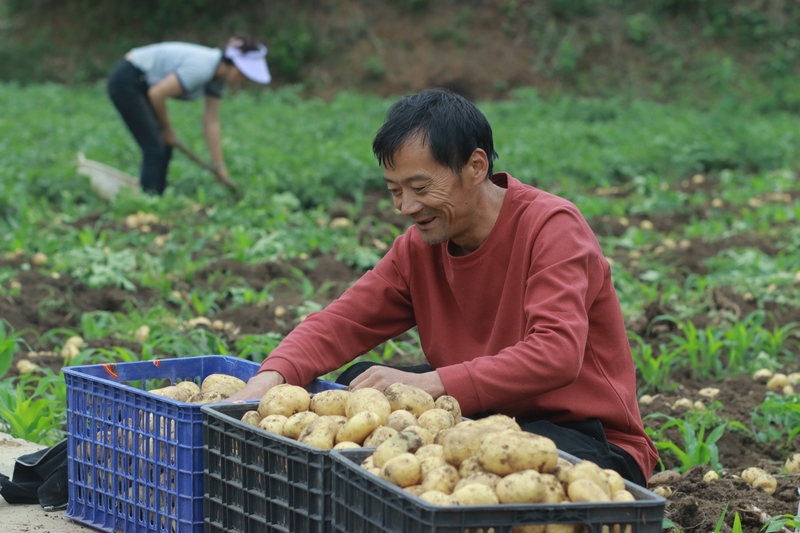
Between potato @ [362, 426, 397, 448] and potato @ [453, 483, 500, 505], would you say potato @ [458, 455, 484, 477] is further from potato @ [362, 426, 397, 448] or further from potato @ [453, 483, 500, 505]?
potato @ [362, 426, 397, 448]

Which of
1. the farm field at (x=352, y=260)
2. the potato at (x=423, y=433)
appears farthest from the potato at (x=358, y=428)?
the farm field at (x=352, y=260)

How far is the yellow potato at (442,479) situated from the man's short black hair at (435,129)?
3.25 ft

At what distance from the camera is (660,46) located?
23.2 m

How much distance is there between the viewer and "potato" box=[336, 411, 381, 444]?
2.39 m

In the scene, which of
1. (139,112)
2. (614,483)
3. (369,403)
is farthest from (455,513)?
(139,112)

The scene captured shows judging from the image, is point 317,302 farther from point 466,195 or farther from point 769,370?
point 466,195

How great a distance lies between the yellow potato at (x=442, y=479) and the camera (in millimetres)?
2084

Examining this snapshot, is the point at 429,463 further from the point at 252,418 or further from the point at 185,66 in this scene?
the point at 185,66

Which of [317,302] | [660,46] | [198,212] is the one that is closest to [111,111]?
[198,212]

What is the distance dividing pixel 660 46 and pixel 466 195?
21786 millimetres

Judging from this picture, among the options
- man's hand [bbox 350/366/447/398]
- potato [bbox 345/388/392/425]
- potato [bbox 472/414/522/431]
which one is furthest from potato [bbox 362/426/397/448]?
man's hand [bbox 350/366/447/398]

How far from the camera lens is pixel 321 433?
237cm

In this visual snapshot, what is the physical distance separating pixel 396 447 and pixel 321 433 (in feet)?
0.82

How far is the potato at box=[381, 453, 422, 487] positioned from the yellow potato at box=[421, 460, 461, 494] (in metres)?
0.03
